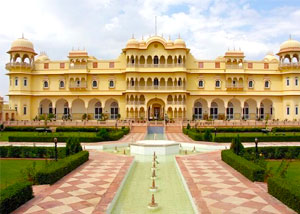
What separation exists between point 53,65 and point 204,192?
34.9 metres

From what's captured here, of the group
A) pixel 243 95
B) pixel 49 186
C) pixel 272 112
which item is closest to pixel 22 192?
pixel 49 186

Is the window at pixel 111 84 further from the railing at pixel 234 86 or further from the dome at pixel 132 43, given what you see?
the railing at pixel 234 86

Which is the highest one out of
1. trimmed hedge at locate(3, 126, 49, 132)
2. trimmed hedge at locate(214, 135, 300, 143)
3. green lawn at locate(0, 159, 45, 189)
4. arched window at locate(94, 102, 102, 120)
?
arched window at locate(94, 102, 102, 120)

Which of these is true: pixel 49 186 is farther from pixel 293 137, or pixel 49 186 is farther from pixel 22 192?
pixel 293 137

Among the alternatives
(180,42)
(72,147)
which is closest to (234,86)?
(180,42)

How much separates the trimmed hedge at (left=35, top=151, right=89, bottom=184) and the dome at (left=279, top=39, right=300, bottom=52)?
111ft

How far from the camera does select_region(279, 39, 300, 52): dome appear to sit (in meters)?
36.6

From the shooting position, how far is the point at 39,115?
124 ft

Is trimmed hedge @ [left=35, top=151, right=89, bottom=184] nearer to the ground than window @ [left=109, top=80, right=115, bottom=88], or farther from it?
nearer to the ground

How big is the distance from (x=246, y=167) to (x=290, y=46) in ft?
107

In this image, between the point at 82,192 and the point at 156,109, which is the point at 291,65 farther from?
the point at 82,192

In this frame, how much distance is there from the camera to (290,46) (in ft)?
121

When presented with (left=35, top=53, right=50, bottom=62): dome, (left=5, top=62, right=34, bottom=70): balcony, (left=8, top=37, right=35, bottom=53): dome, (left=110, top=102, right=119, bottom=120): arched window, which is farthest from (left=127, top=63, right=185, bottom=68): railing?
(left=35, top=53, right=50, bottom=62): dome

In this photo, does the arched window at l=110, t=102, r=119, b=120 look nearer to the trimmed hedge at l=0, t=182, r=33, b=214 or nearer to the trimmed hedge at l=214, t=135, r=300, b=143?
the trimmed hedge at l=214, t=135, r=300, b=143
